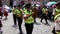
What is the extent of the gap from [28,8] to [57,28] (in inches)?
178

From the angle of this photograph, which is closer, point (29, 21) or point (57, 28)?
point (57, 28)

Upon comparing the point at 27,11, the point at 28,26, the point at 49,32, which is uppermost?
the point at 27,11

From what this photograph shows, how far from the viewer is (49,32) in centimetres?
1394

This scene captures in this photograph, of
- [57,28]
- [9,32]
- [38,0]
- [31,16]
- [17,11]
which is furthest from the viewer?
[38,0]

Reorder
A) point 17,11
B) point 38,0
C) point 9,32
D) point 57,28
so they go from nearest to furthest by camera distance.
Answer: point 57,28, point 17,11, point 9,32, point 38,0

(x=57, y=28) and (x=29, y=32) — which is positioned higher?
(x=57, y=28)

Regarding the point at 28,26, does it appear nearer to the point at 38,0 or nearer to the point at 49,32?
the point at 49,32

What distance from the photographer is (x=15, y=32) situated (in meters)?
13.8

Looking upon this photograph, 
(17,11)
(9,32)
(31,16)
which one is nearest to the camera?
(31,16)

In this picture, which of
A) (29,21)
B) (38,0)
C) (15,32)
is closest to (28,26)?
(29,21)

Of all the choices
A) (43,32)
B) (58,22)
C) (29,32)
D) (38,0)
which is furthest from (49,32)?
(38,0)

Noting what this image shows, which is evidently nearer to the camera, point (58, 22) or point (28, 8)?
point (58, 22)

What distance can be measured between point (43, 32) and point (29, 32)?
4277mm

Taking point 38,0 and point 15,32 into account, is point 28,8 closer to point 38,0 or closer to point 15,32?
point 15,32
